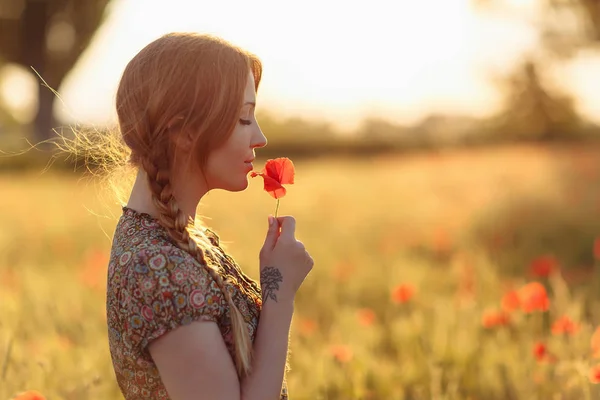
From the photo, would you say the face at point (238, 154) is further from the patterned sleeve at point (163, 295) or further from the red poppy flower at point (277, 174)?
the patterned sleeve at point (163, 295)

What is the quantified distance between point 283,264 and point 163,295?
11.6 inches

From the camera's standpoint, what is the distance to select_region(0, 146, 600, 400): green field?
2.87m

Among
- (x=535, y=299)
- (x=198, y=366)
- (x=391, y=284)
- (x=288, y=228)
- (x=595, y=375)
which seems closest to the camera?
(x=198, y=366)

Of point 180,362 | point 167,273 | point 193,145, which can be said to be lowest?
point 180,362

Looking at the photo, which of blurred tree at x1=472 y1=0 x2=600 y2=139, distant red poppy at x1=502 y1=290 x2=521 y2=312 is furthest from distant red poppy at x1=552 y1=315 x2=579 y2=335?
blurred tree at x1=472 y1=0 x2=600 y2=139

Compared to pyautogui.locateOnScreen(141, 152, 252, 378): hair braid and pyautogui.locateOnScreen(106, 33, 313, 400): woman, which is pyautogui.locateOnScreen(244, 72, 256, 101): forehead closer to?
pyautogui.locateOnScreen(106, 33, 313, 400): woman

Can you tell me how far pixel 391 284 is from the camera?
480cm

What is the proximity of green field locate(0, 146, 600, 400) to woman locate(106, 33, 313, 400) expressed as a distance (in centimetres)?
41

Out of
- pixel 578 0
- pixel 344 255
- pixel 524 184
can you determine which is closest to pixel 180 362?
pixel 344 255

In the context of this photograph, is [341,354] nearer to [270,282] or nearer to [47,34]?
[270,282]

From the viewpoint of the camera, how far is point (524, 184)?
7918 mm

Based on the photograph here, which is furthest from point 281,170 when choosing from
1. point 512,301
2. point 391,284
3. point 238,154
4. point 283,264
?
point 391,284

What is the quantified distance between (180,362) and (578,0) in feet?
35.0

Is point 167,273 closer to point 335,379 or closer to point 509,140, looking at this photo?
point 335,379
